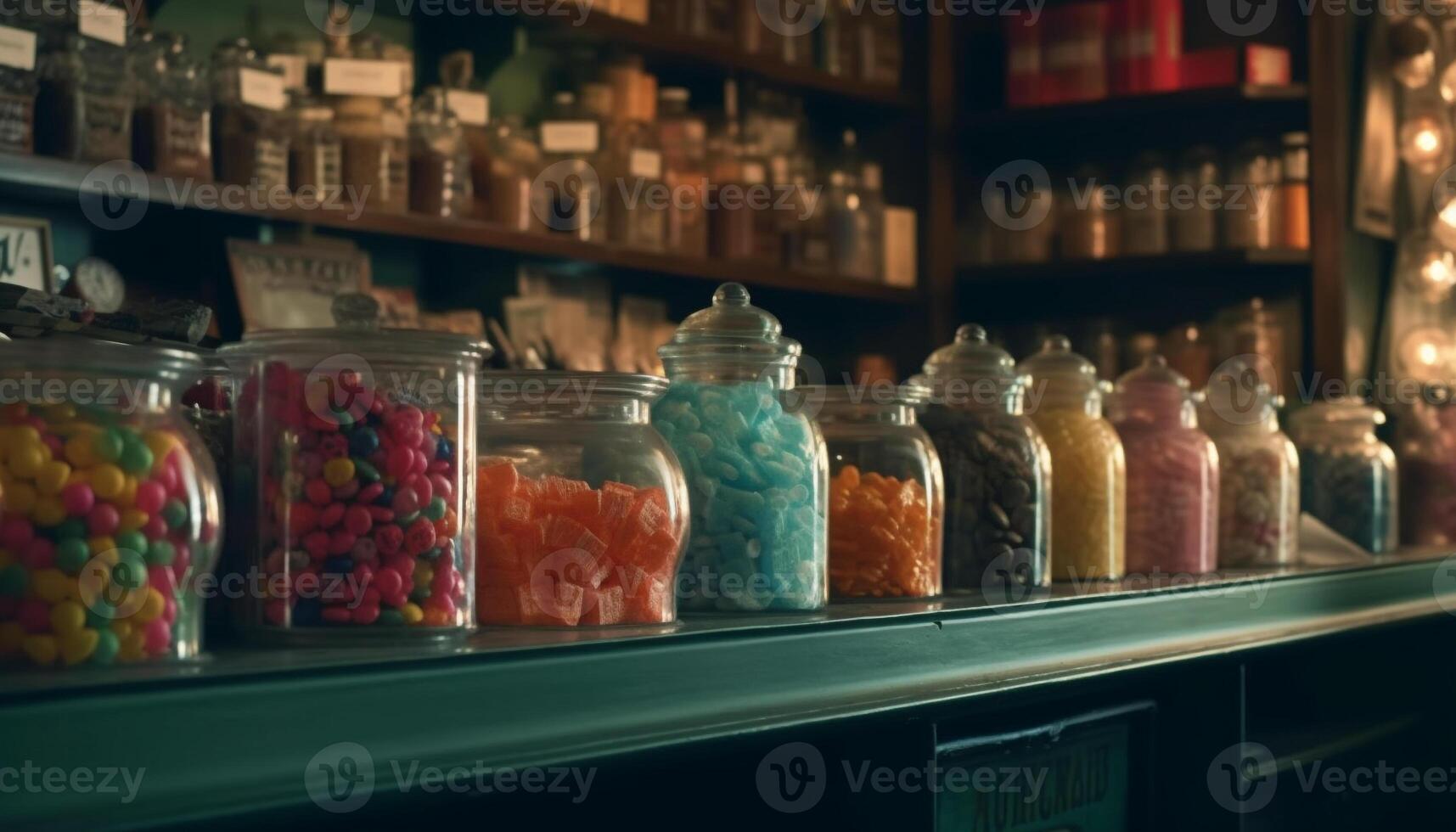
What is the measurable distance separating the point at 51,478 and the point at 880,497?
694mm

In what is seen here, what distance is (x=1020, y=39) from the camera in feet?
12.8

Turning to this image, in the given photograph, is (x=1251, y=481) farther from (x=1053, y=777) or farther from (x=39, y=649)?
(x=39, y=649)

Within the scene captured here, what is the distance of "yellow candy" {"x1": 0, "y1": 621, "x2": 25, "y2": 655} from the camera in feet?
2.37

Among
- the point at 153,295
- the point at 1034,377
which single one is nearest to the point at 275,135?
the point at 153,295

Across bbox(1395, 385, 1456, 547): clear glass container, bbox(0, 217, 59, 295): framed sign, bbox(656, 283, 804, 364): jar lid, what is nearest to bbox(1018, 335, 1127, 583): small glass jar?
bbox(656, 283, 804, 364): jar lid

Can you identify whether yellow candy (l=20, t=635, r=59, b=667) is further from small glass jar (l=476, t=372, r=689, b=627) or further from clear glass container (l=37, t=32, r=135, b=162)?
clear glass container (l=37, t=32, r=135, b=162)

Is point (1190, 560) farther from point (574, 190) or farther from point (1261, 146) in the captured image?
point (1261, 146)

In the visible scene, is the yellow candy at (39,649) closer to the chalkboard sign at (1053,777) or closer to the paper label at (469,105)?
the chalkboard sign at (1053,777)

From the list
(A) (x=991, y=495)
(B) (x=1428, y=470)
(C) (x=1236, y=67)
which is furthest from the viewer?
(C) (x=1236, y=67)

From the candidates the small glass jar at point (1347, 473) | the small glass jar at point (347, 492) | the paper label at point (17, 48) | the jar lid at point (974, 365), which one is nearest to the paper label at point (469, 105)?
the paper label at point (17, 48)

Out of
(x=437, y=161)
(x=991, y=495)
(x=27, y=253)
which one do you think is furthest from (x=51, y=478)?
(x=437, y=161)

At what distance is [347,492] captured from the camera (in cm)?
88

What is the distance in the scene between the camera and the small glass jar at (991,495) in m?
1.41

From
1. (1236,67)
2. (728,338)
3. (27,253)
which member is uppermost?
(1236,67)
